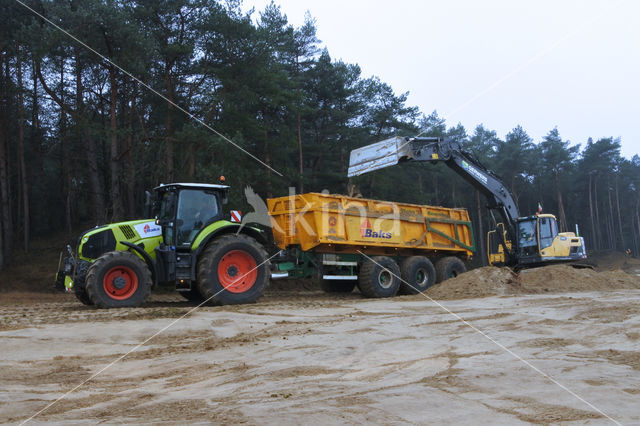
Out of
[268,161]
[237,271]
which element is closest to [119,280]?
[237,271]

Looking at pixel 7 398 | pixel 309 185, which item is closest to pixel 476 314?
pixel 7 398

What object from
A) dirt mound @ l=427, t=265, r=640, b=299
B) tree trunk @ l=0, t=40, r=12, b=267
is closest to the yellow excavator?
dirt mound @ l=427, t=265, r=640, b=299

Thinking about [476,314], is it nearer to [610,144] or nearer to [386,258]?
[386,258]

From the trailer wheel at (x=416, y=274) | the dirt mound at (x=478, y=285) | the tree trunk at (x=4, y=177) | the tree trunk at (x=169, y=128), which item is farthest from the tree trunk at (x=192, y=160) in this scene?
the dirt mound at (x=478, y=285)

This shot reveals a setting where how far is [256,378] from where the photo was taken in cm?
480

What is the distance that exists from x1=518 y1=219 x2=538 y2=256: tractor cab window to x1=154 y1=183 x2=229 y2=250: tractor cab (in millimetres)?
11472

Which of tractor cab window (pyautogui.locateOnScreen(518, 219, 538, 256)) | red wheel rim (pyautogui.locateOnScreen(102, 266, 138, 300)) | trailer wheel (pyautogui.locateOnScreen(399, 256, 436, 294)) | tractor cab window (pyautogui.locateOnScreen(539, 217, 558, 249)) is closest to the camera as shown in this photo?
red wheel rim (pyautogui.locateOnScreen(102, 266, 138, 300))

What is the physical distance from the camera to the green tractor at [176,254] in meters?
9.74

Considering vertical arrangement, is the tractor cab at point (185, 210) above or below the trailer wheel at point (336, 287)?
above

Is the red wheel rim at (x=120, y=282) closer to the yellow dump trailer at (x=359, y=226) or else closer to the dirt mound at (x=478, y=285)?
the yellow dump trailer at (x=359, y=226)

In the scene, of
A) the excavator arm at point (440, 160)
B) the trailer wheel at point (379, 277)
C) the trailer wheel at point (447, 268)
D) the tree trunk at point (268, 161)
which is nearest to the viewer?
the trailer wheel at point (379, 277)

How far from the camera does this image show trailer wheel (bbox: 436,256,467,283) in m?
15.5

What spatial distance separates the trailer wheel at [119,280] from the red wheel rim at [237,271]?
1.54 metres

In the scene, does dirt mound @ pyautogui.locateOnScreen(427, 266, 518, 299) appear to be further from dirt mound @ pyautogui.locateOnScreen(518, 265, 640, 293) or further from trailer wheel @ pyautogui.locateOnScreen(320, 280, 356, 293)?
trailer wheel @ pyautogui.locateOnScreen(320, 280, 356, 293)
